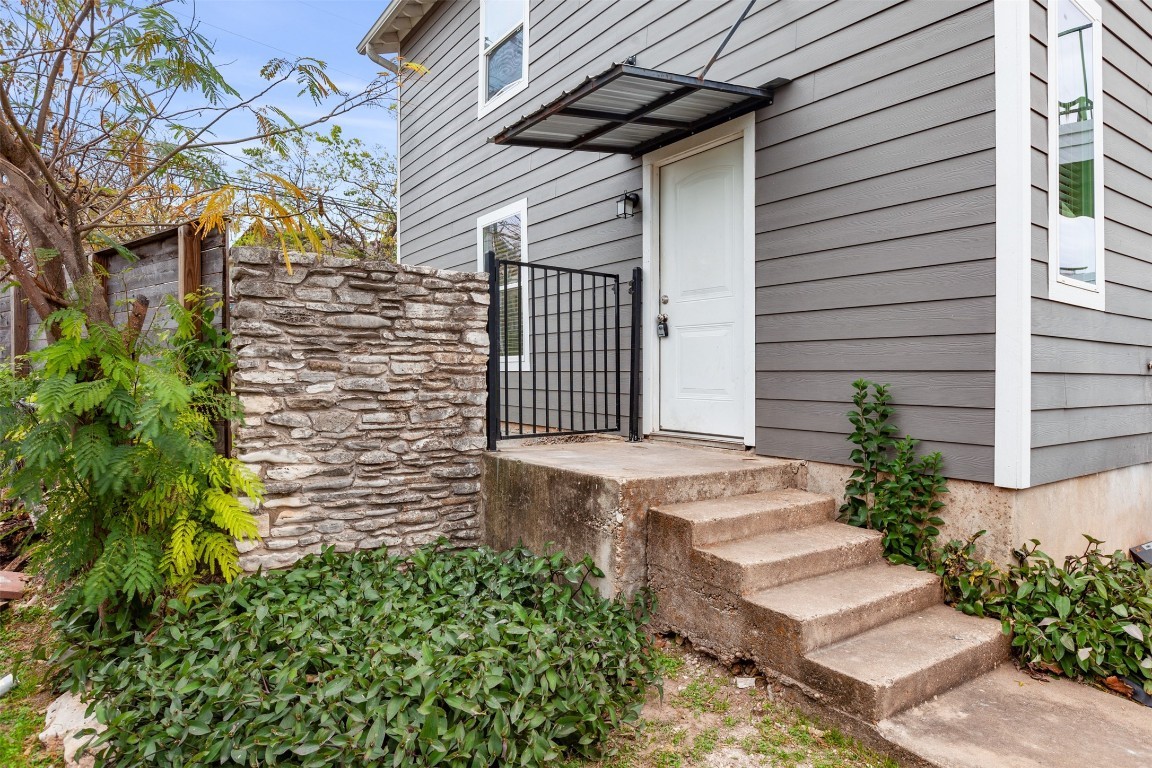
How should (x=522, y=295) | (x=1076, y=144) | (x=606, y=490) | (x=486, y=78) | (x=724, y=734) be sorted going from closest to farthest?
(x=724, y=734), (x=606, y=490), (x=1076, y=144), (x=522, y=295), (x=486, y=78)

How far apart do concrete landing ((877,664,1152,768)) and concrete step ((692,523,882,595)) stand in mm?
625

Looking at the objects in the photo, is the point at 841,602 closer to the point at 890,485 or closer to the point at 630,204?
the point at 890,485

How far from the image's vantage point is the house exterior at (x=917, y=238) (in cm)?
279

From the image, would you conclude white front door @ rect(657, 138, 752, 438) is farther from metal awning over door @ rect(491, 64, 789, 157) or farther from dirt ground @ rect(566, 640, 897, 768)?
dirt ground @ rect(566, 640, 897, 768)

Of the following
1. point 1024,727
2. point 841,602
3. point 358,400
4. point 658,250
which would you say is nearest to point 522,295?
point 658,250

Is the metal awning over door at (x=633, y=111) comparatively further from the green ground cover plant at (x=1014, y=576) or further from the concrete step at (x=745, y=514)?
the concrete step at (x=745, y=514)

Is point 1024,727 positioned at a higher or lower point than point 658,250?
lower

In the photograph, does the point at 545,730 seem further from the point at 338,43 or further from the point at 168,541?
the point at 338,43

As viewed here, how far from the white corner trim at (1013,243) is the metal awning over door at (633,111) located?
3.64 ft

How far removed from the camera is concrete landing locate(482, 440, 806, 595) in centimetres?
289

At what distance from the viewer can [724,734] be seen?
2250 mm

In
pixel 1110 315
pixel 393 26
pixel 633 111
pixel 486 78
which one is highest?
pixel 393 26

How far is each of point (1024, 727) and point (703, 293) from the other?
2.69m

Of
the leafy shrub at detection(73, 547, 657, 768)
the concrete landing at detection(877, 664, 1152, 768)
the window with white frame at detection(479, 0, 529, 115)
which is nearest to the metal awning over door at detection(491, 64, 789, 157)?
the window with white frame at detection(479, 0, 529, 115)
